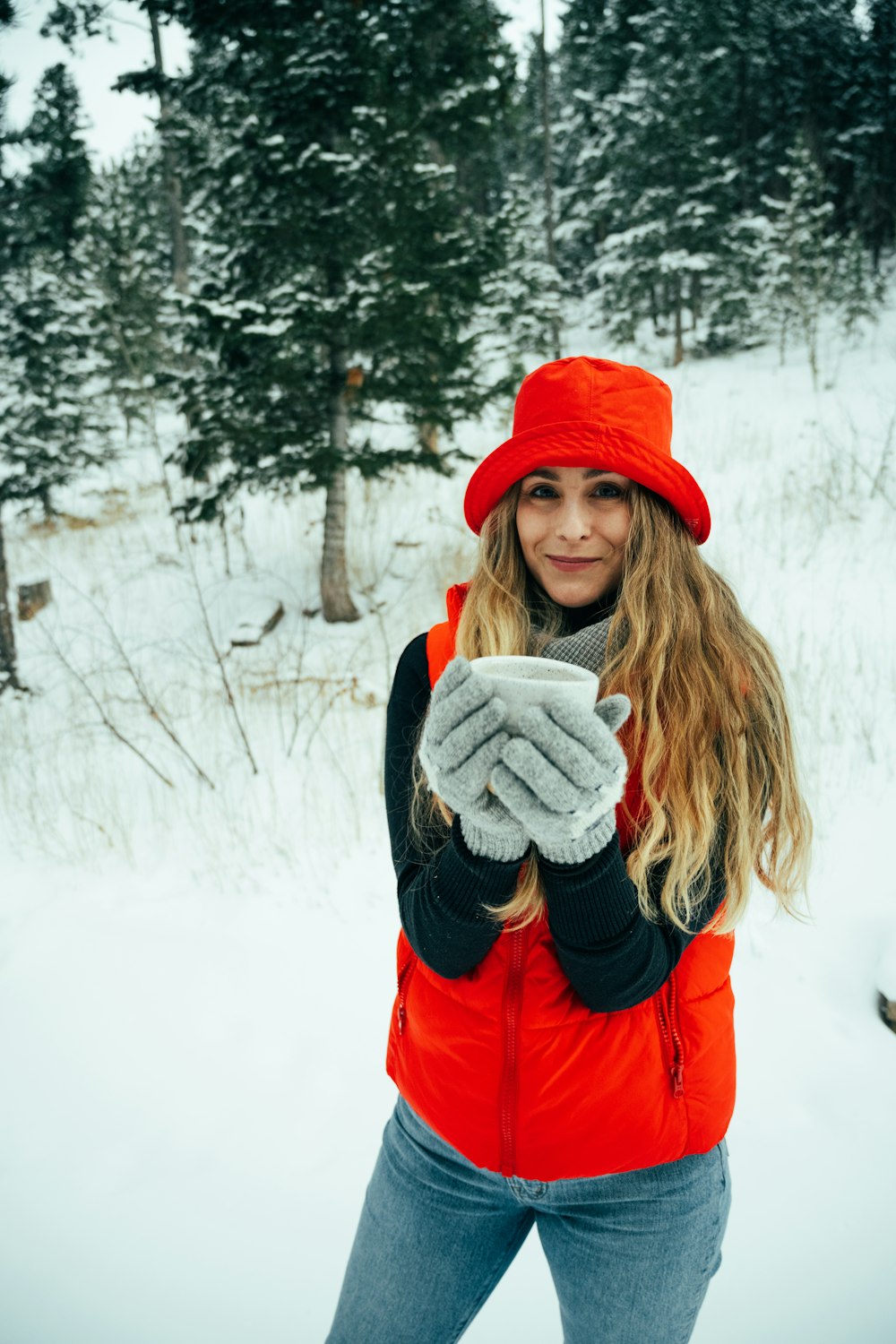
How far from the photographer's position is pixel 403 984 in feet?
4.44

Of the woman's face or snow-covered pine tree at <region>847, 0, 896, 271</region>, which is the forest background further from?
snow-covered pine tree at <region>847, 0, 896, 271</region>

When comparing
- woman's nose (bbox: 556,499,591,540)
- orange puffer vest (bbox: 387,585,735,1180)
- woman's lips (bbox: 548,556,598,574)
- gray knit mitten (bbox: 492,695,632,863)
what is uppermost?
woman's nose (bbox: 556,499,591,540)

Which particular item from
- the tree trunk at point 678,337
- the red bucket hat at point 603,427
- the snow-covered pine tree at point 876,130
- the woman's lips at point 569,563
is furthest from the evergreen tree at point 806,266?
the woman's lips at point 569,563

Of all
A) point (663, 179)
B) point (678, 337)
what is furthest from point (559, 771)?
point (663, 179)

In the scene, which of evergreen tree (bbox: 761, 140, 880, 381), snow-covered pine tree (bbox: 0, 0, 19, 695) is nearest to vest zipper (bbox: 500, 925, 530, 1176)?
snow-covered pine tree (bbox: 0, 0, 19, 695)

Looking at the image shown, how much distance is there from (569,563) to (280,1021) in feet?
7.16

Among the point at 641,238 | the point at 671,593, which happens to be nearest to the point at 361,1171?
the point at 671,593

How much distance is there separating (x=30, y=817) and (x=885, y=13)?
2893cm

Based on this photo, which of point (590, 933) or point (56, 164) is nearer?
point (590, 933)

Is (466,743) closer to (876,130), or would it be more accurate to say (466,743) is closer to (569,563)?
(569,563)

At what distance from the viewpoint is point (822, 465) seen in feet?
22.3

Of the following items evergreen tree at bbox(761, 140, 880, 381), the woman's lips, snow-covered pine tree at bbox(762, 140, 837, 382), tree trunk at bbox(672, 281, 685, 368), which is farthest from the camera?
tree trunk at bbox(672, 281, 685, 368)

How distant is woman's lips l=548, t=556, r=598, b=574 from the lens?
1392 mm

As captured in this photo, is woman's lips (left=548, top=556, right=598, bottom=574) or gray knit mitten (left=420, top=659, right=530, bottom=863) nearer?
gray knit mitten (left=420, top=659, right=530, bottom=863)
